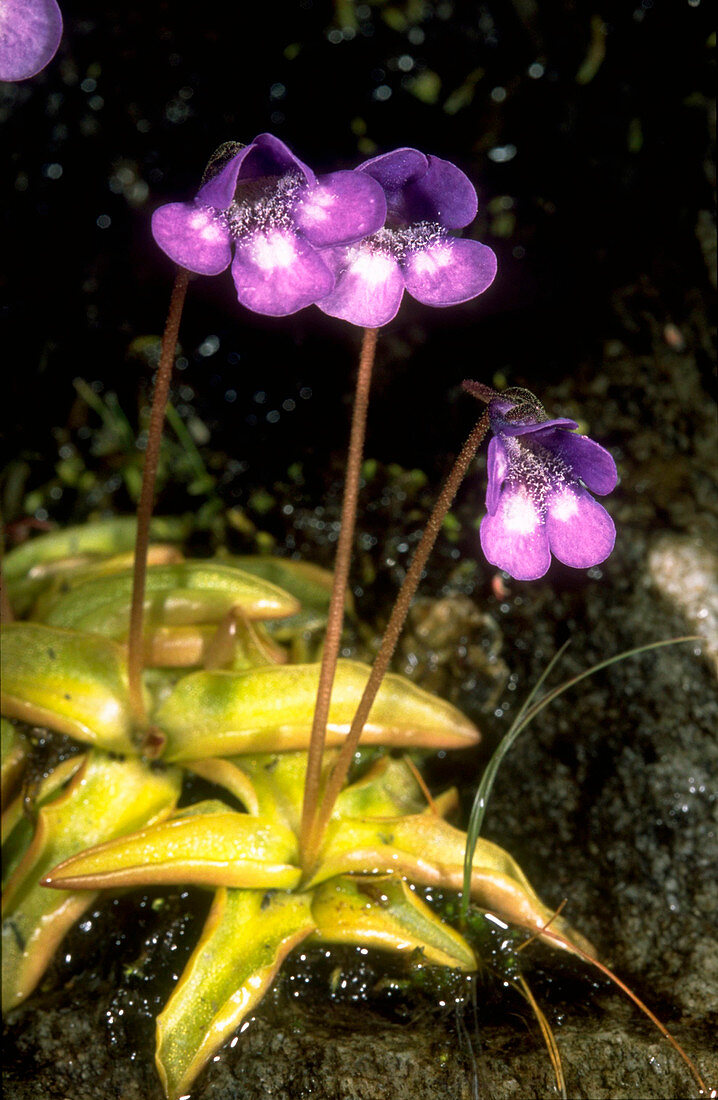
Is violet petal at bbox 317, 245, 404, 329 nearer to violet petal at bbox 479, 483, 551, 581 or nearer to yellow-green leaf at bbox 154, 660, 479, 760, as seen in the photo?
violet petal at bbox 479, 483, 551, 581

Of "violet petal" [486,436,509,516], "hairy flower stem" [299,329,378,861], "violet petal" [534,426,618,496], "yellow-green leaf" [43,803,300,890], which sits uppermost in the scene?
"violet petal" [534,426,618,496]

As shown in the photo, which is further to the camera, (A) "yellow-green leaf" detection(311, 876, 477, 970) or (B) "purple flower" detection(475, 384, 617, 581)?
(A) "yellow-green leaf" detection(311, 876, 477, 970)

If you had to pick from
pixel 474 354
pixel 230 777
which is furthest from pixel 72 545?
pixel 474 354

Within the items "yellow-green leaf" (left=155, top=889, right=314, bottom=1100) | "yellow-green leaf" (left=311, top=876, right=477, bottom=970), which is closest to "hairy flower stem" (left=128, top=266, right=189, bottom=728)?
"yellow-green leaf" (left=155, top=889, right=314, bottom=1100)

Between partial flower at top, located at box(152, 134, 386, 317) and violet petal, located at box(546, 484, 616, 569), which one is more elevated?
partial flower at top, located at box(152, 134, 386, 317)

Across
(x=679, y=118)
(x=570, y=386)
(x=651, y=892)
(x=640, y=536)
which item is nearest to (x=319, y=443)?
(x=570, y=386)

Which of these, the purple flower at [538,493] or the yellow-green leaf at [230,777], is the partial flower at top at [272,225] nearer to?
the purple flower at [538,493]

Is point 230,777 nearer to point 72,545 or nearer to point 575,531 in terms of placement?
point 575,531

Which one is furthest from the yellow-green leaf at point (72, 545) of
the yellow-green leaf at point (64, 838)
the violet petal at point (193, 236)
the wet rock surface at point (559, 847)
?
the violet petal at point (193, 236)
